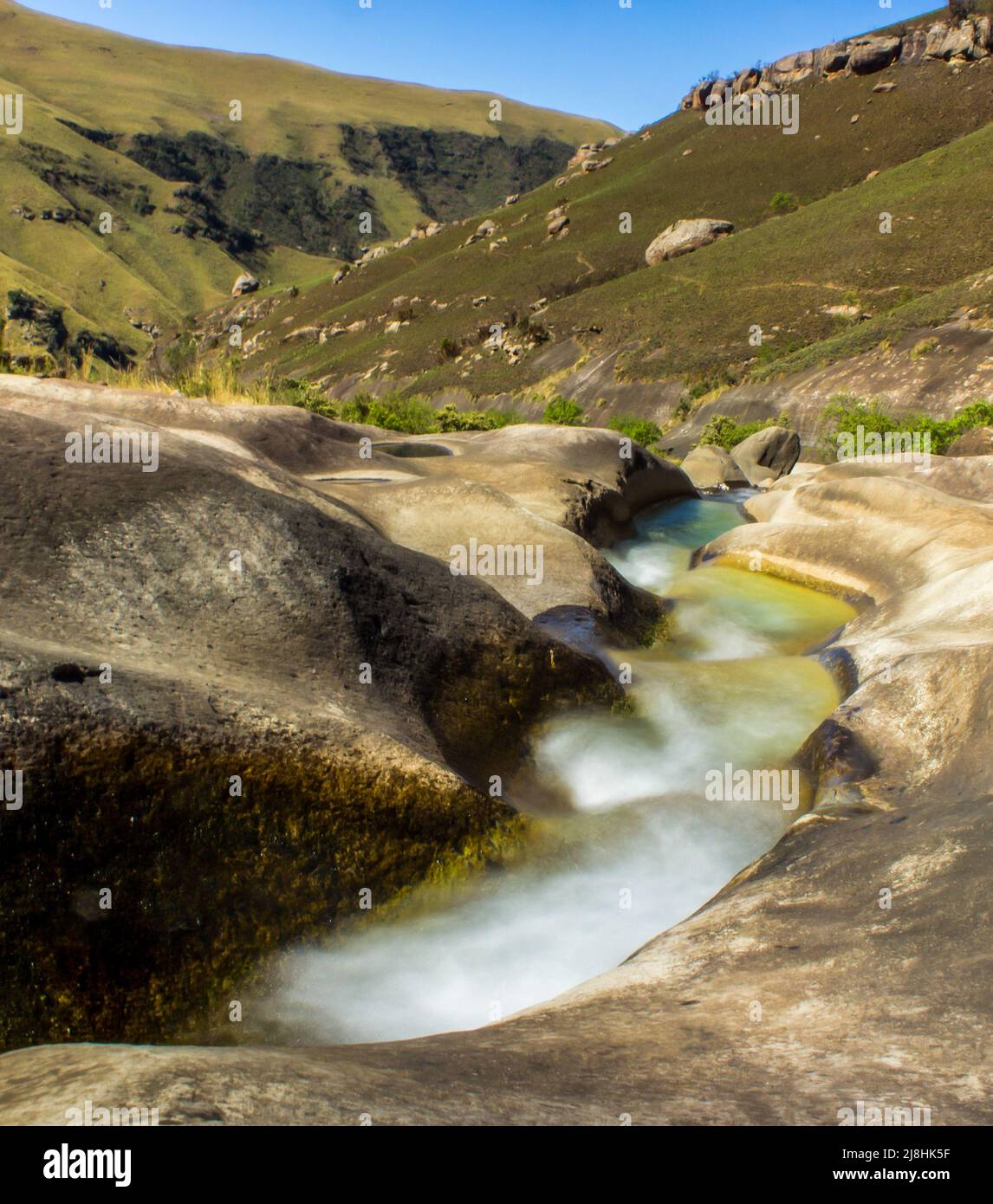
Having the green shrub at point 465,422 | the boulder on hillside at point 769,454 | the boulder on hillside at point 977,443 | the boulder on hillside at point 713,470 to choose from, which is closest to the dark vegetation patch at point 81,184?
the green shrub at point 465,422

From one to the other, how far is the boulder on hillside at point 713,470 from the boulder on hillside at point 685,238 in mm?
52723

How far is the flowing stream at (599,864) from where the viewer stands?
5746mm

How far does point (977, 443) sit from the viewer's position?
76.3ft

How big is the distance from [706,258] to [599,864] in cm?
7257

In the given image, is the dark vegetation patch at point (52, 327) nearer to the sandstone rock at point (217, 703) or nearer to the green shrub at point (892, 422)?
the green shrub at point (892, 422)

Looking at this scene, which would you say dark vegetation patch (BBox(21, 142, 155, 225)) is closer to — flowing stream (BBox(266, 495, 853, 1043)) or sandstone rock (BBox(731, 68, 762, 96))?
sandstone rock (BBox(731, 68, 762, 96))

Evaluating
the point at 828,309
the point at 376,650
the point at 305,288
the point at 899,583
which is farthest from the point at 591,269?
the point at 376,650

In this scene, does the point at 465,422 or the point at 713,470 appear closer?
the point at 713,470

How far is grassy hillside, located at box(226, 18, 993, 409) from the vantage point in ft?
190

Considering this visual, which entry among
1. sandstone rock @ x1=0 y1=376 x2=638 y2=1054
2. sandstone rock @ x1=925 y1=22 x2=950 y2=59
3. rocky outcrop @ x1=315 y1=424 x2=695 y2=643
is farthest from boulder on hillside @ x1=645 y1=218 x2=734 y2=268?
sandstone rock @ x1=0 y1=376 x2=638 y2=1054

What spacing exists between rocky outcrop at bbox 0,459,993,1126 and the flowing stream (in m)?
0.81

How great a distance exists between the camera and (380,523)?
12969 mm

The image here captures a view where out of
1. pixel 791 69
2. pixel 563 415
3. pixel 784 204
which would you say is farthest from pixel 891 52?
pixel 563 415

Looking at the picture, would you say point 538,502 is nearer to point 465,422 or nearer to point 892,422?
point 465,422
